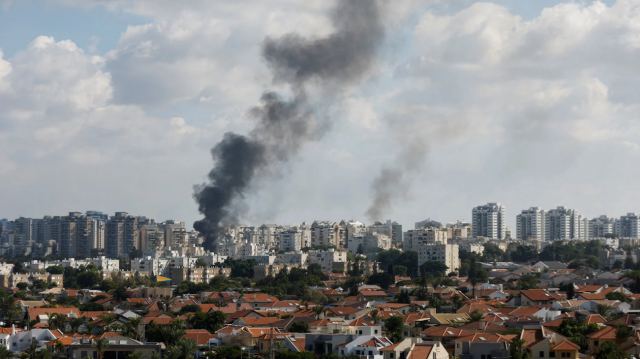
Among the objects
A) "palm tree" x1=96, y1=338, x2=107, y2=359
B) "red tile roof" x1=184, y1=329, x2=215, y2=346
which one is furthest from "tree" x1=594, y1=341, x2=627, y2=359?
"palm tree" x1=96, y1=338, x2=107, y2=359

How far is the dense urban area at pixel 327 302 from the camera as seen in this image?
4178 cm

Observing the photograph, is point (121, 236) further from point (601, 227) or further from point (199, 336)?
point (199, 336)

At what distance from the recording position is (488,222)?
557ft

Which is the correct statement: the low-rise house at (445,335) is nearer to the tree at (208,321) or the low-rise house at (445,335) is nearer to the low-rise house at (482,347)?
the low-rise house at (482,347)

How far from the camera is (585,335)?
43.8m

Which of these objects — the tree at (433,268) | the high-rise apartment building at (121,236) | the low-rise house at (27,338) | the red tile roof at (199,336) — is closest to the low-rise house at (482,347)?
the red tile roof at (199,336)

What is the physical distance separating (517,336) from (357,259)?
201 feet

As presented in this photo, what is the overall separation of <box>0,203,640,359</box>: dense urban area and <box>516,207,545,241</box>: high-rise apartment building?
73.8 ft

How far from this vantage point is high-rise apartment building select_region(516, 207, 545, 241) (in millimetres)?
168000

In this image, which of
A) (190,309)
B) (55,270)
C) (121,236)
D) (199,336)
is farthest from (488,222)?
(199,336)

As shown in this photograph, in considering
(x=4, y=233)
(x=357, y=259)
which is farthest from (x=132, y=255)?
(x=4, y=233)

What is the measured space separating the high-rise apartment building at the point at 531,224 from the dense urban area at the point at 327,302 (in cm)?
2249

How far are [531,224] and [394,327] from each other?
124 metres

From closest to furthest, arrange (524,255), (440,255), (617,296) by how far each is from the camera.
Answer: (617,296) → (440,255) → (524,255)
